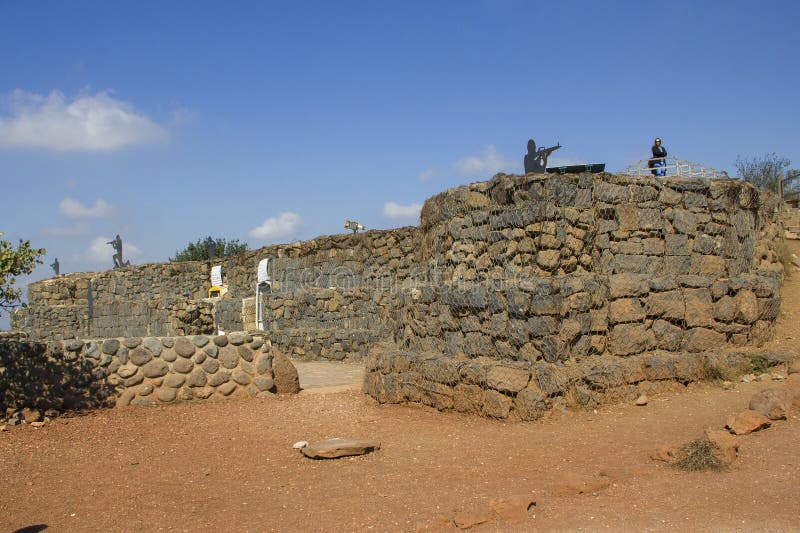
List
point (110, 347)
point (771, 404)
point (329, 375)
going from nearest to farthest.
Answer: point (771, 404)
point (110, 347)
point (329, 375)

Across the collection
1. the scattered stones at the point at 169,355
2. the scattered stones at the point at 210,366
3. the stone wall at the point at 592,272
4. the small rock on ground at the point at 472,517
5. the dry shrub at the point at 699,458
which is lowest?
the small rock on ground at the point at 472,517

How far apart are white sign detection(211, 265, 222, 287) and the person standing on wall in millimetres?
16416

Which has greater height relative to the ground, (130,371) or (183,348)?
(183,348)

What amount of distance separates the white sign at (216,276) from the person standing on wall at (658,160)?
1642 centimetres

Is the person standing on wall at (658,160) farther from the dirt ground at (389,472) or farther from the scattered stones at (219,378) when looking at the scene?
the scattered stones at (219,378)

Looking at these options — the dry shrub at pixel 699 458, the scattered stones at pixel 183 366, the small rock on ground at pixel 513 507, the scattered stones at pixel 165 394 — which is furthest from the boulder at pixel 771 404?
the scattered stones at pixel 165 394

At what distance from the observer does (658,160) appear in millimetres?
9016

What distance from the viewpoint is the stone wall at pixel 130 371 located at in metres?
7.54

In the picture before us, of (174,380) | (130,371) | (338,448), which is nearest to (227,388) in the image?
(174,380)

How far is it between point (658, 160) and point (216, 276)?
17.4 m

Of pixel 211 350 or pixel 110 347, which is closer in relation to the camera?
pixel 110 347

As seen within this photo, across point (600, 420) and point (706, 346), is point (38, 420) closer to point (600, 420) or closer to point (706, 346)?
point (600, 420)

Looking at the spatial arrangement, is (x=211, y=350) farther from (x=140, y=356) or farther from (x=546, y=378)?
(x=546, y=378)

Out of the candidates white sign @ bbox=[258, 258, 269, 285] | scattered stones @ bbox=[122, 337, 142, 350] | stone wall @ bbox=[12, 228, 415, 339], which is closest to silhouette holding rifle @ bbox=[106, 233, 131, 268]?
stone wall @ bbox=[12, 228, 415, 339]
